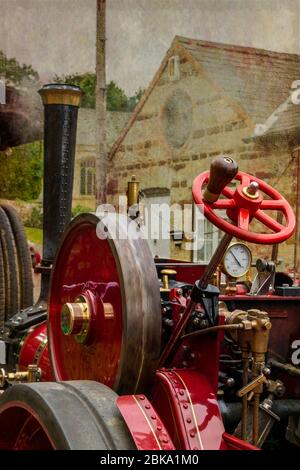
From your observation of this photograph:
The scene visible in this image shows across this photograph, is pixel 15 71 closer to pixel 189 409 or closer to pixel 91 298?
pixel 91 298

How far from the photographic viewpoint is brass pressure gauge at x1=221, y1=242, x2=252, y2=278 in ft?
9.05

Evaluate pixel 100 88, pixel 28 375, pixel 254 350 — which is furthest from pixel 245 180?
pixel 100 88

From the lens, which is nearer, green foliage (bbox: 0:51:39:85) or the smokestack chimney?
→ the smokestack chimney

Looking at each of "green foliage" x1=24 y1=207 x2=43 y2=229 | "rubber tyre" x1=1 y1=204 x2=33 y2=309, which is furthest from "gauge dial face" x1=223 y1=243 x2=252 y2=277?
"green foliage" x1=24 y1=207 x2=43 y2=229

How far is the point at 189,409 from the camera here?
1916mm

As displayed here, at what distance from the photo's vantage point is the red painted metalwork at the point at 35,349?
3193mm

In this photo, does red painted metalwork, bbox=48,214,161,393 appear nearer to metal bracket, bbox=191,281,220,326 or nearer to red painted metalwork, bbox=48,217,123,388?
red painted metalwork, bbox=48,217,123,388

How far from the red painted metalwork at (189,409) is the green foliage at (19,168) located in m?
4.81

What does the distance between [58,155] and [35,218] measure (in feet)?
8.12

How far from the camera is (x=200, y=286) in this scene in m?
2.02

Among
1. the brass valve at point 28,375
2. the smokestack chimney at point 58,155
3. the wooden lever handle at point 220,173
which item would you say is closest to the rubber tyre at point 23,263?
the smokestack chimney at point 58,155

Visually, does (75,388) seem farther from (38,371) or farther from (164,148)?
(164,148)

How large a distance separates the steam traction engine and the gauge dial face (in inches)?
10.3
